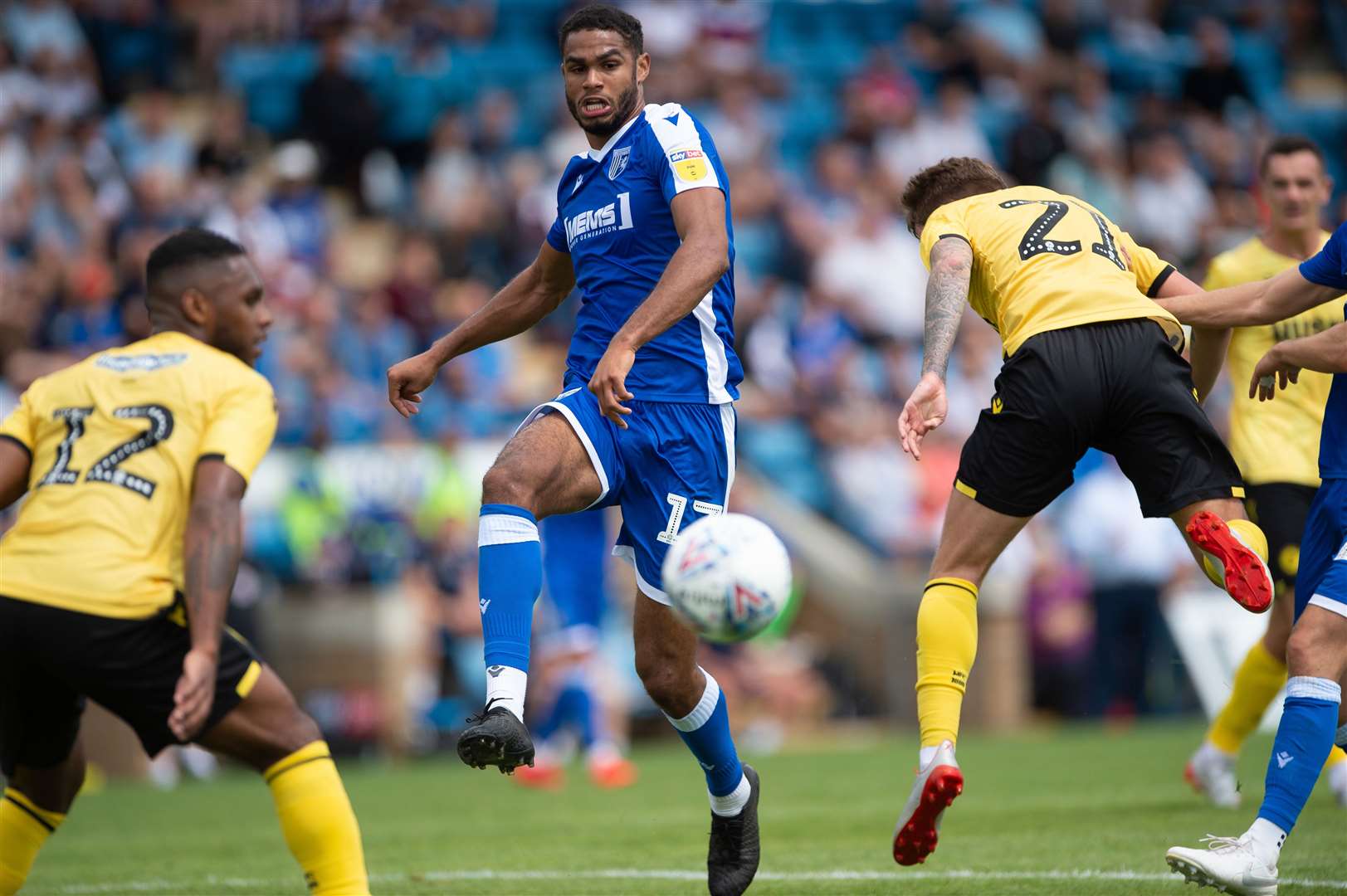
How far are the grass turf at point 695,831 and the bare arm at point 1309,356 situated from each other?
67.0 inches

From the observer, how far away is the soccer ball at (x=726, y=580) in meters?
5.15

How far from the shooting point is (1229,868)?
5.11 meters

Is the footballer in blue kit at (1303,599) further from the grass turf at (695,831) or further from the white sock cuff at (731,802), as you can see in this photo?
the white sock cuff at (731,802)

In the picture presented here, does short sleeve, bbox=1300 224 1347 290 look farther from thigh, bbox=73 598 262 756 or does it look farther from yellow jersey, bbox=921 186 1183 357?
thigh, bbox=73 598 262 756

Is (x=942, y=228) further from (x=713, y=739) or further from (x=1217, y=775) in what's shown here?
(x=1217, y=775)

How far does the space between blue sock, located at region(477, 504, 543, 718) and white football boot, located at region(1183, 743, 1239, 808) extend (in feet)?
14.0

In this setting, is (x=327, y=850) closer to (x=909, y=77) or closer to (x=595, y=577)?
(x=595, y=577)

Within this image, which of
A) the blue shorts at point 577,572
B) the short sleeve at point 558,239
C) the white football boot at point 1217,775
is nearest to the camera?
the short sleeve at point 558,239

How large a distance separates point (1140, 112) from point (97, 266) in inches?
502

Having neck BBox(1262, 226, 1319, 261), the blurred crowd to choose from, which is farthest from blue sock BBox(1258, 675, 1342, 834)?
the blurred crowd

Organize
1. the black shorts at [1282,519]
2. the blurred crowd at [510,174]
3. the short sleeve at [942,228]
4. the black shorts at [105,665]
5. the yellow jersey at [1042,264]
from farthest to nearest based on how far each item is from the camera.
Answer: the blurred crowd at [510,174] → the black shorts at [1282,519] → the short sleeve at [942,228] → the yellow jersey at [1042,264] → the black shorts at [105,665]

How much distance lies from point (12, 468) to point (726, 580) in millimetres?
2084

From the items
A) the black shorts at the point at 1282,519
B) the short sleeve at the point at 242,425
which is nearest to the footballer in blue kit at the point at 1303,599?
the black shorts at the point at 1282,519

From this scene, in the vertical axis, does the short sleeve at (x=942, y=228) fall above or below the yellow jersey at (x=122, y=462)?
above
